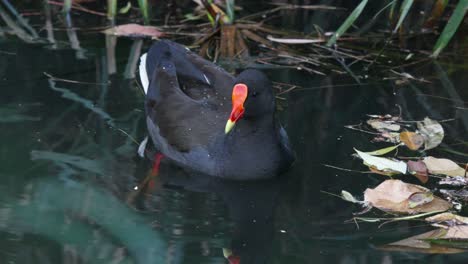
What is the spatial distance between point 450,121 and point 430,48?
3.76 ft

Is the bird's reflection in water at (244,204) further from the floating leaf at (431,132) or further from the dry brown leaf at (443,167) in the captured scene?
the floating leaf at (431,132)

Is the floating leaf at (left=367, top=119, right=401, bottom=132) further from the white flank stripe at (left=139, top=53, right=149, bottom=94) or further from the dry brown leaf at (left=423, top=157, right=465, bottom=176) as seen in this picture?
the white flank stripe at (left=139, top=53, right=149, bottom=94)

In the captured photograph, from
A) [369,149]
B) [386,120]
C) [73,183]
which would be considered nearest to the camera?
[73,183]

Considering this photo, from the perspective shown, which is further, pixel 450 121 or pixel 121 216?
pixel 450 121

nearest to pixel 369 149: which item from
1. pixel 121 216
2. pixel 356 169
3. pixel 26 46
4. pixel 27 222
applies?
pixel 356 169

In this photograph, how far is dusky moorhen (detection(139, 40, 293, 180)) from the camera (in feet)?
14.2

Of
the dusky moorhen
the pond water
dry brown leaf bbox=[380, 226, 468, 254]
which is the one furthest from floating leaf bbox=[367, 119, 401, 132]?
dry brown leaf bbox=[380, 226, 468, 254]

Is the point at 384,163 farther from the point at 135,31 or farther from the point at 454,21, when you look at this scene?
the point at 135,31

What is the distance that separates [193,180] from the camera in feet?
14.6

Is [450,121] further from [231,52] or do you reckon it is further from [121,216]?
[121,216]

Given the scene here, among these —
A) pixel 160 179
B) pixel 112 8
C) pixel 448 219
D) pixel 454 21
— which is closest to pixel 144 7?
pixel 112 8

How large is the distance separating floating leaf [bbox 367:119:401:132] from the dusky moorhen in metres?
0.61

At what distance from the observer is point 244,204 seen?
4199 mm

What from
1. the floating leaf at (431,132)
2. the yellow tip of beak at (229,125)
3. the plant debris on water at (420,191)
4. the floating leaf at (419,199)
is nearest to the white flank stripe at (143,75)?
the yellow tip of beak at (229,125)
